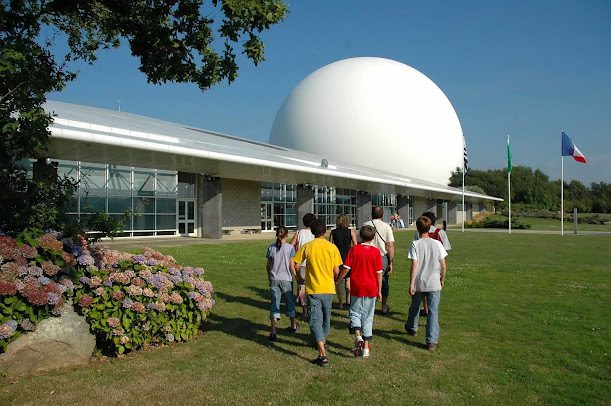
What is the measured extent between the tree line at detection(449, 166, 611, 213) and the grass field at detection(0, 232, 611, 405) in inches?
2186

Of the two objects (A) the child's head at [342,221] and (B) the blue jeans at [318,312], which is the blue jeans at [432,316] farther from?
(A) the child's head at [342,221]

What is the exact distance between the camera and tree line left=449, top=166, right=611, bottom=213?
72856 mm

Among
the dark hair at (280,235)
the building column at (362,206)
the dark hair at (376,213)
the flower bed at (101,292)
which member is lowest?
the flower bed at (101,292)

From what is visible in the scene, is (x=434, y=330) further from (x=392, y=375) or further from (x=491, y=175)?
(x=491, y=175)

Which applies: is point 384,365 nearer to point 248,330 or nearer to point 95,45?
point 248,330

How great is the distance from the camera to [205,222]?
25375mm

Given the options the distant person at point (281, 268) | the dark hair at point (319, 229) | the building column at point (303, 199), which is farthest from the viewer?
the building column at point (303, 199)

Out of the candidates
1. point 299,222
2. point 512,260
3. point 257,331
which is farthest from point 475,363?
point 299,222

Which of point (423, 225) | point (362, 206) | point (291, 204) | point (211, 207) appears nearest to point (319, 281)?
point (423, 225)

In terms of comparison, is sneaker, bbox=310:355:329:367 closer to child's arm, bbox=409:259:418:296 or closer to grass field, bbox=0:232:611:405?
grass field, bbox=0:232:611:405

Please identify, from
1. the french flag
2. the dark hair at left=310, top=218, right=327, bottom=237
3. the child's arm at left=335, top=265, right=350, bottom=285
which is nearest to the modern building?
the dark hair at left=310, top=218, right=327, bottom=237

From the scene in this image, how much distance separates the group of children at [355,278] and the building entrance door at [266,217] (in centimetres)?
2521

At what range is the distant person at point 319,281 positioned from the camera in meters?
5.75

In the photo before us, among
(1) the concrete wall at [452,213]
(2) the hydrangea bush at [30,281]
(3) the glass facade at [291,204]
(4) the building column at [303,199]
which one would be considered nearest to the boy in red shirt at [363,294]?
(2) the hydrangea bush at [30,281]
